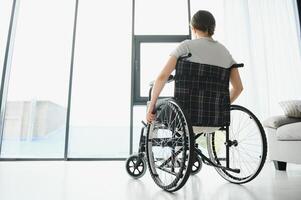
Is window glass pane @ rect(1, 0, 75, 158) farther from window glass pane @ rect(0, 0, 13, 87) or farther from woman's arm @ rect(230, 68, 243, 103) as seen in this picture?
woman's arm @ rect(230, 68, 243, 103)

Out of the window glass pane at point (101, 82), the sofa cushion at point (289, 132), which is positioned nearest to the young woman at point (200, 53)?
the sofa cushion at point (289, 132)

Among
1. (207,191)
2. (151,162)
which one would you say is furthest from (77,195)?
(207,191)

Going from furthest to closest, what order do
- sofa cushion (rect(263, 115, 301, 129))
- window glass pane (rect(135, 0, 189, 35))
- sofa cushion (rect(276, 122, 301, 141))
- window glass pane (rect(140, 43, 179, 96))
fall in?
window glass pane (rect(135, 0, 189, 35)) → window glass pane (rect(140, 43, 179, 96)) → sofa cushion (rect(263, 115, 301, 129)) → sofa cushion (rect(276, 122, 301, 141))

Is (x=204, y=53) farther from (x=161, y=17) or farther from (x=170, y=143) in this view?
(x=161, y=17)

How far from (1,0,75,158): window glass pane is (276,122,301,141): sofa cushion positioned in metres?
2.46

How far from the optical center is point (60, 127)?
307 centimetres

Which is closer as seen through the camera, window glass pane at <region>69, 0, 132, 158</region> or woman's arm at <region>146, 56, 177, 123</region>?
woman's arm at <region>146, 56, 177, 123</region>

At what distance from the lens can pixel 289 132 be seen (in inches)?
69.4

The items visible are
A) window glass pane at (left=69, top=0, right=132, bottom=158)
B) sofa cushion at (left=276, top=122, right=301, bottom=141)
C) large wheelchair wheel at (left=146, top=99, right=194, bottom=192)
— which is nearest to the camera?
large wheelchair wheel at (left=146, top=99, right=194, bottom=192)

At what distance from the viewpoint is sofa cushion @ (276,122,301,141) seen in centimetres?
169

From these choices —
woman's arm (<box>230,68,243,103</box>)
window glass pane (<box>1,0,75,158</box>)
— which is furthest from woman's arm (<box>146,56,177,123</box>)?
window glass pane (<box>1,0,75,158</box>)

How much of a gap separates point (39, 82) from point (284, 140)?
10.0 feet

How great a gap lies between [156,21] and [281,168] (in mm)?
2467

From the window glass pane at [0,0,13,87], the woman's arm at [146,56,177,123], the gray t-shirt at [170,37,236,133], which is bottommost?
the woman's arm at [146,56,177,123]
